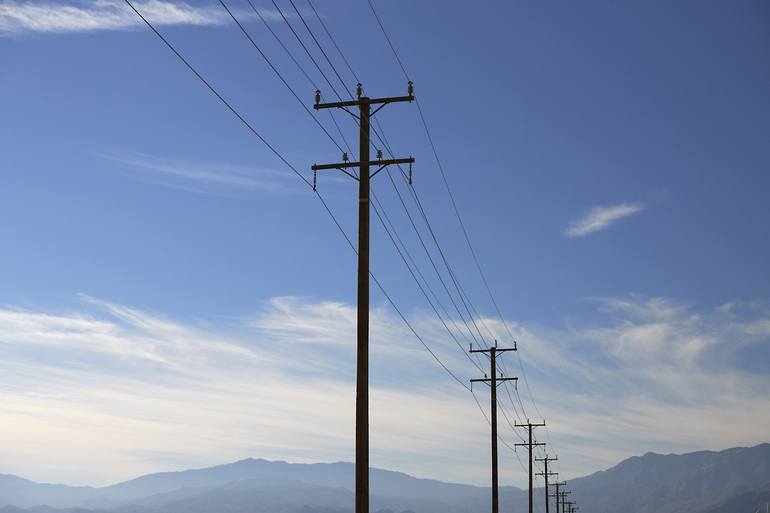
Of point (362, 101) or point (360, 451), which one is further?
point (362, 101)

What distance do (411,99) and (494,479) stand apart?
2874cm

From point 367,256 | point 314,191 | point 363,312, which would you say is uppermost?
point 314,191

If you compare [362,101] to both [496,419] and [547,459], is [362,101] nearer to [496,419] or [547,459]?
[496,419]

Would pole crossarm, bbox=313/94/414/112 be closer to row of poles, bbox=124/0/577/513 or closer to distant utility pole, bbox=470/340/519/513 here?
row of poles, bbox=124/0/577/513

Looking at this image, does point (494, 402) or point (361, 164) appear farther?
point (494, 402)

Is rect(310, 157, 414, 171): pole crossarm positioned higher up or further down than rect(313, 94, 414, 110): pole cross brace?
further down

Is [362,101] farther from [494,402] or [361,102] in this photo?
[494,402]

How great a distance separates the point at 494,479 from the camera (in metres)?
47.4

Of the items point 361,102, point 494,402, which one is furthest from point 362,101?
point 494,402

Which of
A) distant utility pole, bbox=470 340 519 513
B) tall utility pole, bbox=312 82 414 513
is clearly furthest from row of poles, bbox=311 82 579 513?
distant utility pole, bbox=470 340 519 513

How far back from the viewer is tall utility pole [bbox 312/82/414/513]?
2117 centimetres

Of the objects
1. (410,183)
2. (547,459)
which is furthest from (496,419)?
(547,459)

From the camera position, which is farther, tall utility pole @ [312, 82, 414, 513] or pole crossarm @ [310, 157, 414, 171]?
pole crossarm @ [310, 157, 414, 171]

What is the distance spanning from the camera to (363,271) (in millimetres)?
22672
